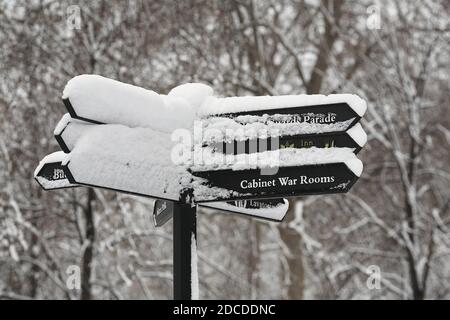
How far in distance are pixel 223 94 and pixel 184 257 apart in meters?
7.57

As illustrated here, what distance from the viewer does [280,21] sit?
1229cm

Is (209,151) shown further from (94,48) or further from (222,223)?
(222,223)

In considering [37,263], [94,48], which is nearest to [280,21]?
[94,48]

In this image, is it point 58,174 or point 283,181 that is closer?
point 283,181

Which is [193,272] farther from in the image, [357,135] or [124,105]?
[357,135]

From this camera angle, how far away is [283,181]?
2.90 meters

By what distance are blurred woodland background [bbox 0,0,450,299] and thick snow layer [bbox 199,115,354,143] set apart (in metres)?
5.55

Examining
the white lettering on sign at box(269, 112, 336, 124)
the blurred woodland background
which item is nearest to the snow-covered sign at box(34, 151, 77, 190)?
the white lettering on sign at box(269, 112, 336, 124)

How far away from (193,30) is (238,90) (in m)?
1.08

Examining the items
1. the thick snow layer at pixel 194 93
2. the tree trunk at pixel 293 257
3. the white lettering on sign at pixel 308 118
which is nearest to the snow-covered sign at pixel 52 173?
the thick snow layer at pixel 194 93

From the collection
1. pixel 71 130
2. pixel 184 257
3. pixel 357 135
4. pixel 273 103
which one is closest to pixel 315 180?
pixel 357 135

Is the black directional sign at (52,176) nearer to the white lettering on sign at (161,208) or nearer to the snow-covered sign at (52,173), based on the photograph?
the snow-covered sign at (52,173)

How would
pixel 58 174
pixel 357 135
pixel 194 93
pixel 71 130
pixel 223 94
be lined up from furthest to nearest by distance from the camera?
pixel 223 94
pixel 58 174
pixel 194 93
pixel 357 135
pixel 71 130

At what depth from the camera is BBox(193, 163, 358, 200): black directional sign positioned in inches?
113
